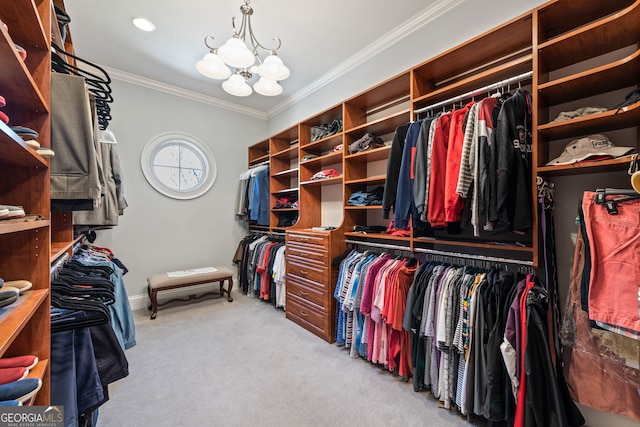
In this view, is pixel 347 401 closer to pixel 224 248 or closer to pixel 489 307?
pixel 489 307

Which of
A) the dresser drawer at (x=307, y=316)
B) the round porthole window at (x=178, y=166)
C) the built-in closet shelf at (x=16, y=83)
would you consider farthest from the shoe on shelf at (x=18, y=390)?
the round porthole window at (x=178, y=166)

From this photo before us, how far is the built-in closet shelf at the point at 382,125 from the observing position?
221 centimetres

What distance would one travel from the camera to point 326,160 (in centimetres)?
305

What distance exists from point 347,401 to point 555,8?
8.64 feet

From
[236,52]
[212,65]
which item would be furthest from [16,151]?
[212,65]

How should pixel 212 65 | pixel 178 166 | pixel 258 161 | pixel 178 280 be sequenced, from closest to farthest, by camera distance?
pixel 212 65 → pixel 178 280 → pixel 178 166 → pixel 258 161

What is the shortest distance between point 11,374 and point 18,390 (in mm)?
136

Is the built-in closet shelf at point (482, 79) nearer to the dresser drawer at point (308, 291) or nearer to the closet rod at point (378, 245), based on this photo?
the closet rod at point (378, 245)

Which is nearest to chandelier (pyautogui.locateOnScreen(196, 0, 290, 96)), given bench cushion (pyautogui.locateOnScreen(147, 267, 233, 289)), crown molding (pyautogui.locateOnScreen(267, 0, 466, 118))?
crown molding (pyautogui.locateOnScreen(267, 0, 466, 118))

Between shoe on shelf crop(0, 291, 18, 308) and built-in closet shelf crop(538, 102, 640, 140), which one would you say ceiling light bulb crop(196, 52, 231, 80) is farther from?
built-in closet shelf crop(538, 102, 640, 140)

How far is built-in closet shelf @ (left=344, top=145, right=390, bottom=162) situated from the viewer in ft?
7.47

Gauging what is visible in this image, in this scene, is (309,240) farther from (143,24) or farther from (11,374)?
(143,24)

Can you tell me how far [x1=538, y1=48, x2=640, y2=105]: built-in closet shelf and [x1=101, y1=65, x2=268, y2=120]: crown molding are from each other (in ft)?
13.0

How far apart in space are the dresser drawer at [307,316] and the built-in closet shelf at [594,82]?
2353mm
